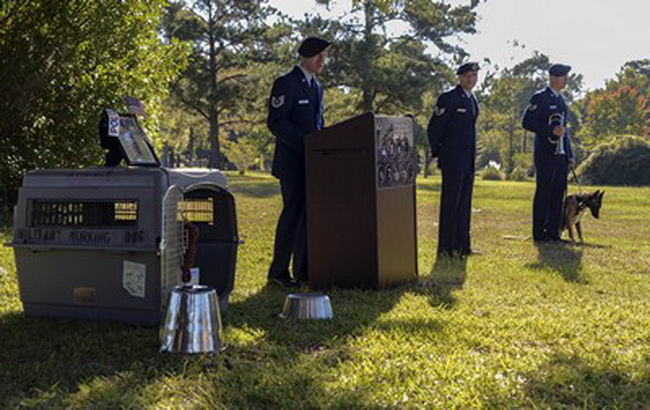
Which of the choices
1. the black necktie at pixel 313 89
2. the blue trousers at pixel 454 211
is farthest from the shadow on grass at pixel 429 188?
the black necktie at pixel 313 89

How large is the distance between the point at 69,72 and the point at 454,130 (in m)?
4.85

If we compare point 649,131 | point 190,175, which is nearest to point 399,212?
point 190,175

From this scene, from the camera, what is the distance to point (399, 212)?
19.4 ft

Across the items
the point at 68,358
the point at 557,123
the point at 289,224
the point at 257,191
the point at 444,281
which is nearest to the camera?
the point at 68,358

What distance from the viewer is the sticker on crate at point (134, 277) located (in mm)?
4066

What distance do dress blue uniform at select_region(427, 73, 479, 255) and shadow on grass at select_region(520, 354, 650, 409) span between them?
13.7ft

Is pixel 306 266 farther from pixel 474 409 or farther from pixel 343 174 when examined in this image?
pixel 474 409

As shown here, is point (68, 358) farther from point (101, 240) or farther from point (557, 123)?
point (557, 123)

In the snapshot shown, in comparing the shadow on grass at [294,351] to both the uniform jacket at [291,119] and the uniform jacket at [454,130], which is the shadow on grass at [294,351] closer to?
the uniform jacket at [291,119]

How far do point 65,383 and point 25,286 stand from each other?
4.50ft

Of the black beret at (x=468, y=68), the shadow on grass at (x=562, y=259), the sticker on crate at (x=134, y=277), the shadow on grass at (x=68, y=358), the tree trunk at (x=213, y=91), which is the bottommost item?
the shadow on grass at (x=562, y=259)

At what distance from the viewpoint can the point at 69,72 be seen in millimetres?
8938

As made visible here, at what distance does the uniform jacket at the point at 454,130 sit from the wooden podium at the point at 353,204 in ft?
6.68

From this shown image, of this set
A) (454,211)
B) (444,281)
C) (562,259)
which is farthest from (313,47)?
(562,259)
